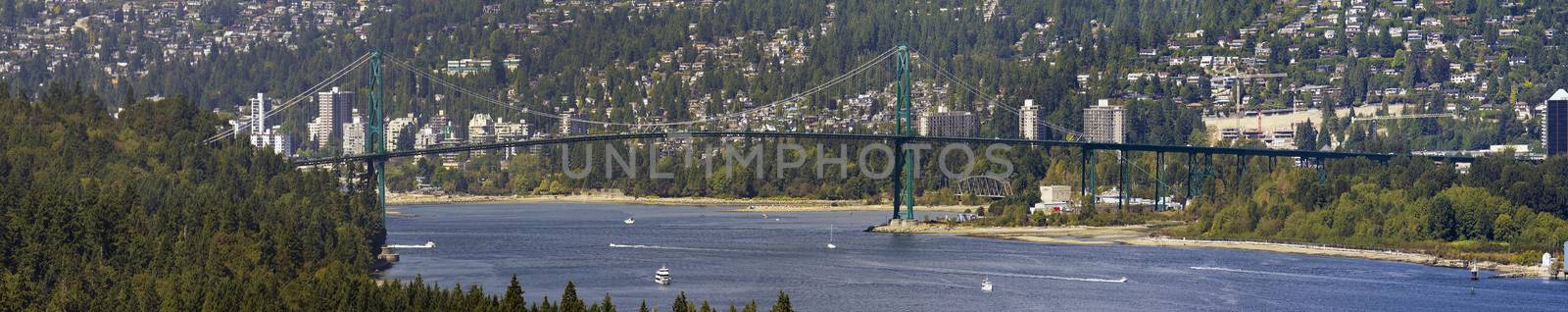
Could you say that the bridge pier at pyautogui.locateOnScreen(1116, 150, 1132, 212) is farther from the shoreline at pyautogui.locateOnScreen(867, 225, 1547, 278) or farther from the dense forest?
the dense forest

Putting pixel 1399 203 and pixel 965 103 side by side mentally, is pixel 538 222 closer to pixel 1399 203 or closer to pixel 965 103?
pixel 1399 203

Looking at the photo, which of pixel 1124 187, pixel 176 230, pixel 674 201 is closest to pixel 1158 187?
pixel 1124 187

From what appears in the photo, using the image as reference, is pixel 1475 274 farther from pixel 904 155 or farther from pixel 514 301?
pixel 904 155

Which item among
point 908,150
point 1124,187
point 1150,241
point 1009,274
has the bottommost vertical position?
point 1009,274

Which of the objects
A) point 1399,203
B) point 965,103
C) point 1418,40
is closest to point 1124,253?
point 1399,203

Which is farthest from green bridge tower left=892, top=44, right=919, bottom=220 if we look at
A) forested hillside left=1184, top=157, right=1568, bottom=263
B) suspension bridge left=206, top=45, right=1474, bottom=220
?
forested hillside left=1184, top=157, right=1568, bottom=263

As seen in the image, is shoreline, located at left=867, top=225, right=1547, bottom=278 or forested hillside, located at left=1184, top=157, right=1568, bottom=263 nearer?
shoreline, located at left=867, top=225, right=1547, bottom=278

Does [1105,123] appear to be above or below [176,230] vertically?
above
